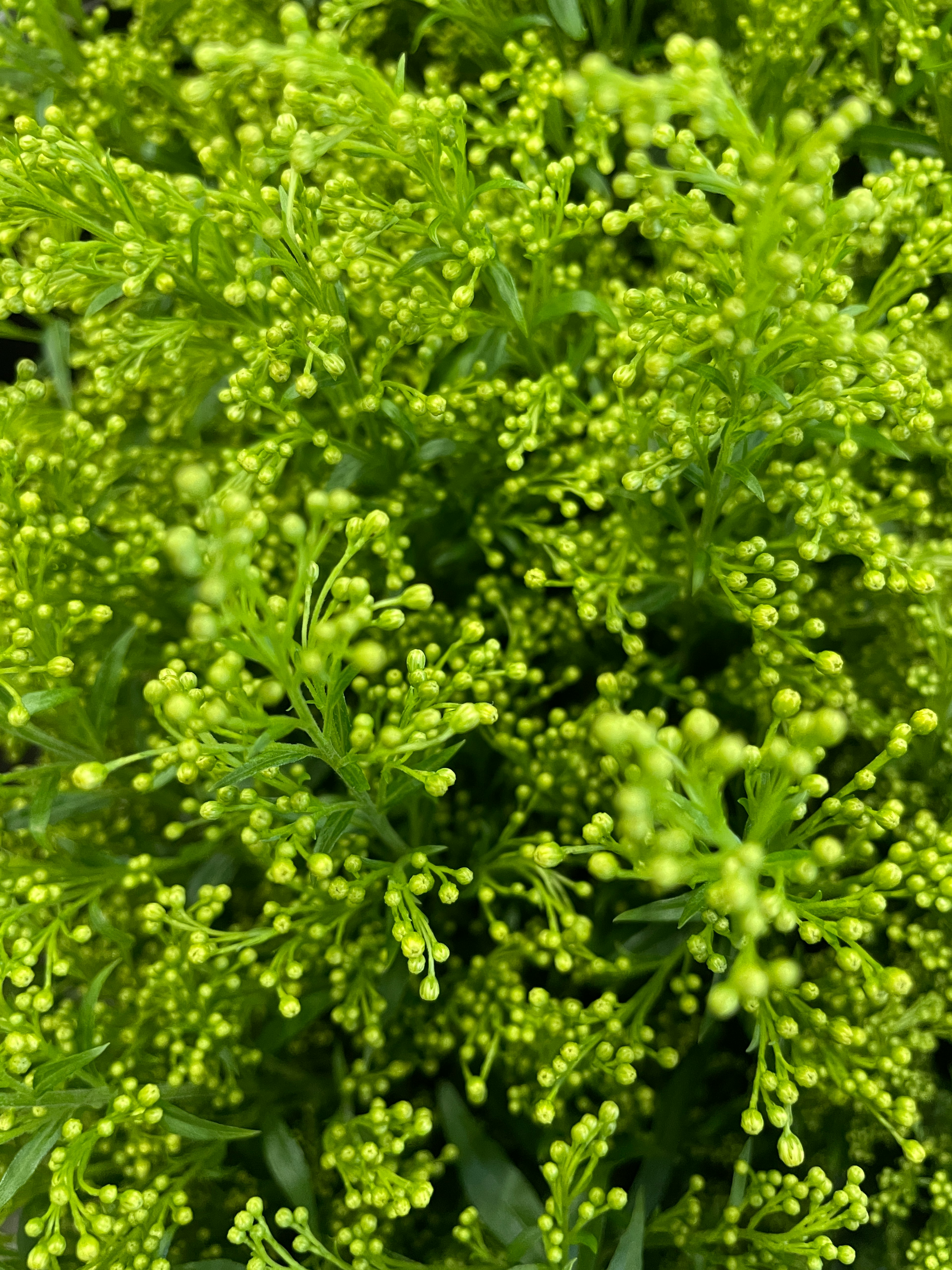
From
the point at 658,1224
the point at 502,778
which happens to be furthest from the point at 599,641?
the point at 658,1224

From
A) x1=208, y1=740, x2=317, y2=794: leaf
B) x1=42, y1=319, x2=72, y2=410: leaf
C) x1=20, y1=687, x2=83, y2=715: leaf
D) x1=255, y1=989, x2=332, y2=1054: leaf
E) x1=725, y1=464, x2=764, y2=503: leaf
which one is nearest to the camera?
x1=208, y1=740, x2=317, y2=794: leaf

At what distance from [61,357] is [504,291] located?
89 cm

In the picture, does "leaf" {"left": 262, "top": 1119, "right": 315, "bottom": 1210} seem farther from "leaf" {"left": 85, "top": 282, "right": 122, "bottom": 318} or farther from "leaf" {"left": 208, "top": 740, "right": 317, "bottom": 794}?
"leaf" {"left": 85, "top": 282, "right": 122, "bottom": 318}

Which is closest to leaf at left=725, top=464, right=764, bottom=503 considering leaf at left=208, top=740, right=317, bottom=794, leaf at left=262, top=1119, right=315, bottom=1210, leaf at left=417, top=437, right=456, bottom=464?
leaf at left=417, top=437, right=456, bottom=464

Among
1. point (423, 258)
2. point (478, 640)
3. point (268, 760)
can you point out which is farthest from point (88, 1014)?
point (423, 258)

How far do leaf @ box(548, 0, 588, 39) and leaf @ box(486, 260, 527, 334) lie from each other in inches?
17.2

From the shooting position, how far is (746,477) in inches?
39.8

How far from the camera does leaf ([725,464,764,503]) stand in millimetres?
1005

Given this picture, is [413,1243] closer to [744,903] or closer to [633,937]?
[633,937]

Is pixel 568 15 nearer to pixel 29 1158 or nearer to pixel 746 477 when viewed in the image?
pixel 746 477

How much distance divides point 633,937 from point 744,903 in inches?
27.0

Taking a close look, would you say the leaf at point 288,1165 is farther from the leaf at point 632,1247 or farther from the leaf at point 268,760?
the leaf at point 268,760

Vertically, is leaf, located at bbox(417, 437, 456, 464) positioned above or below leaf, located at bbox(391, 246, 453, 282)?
below

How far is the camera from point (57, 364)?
5.31ft
